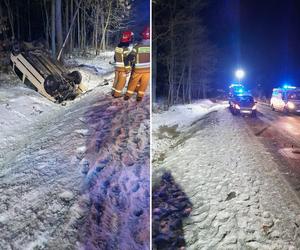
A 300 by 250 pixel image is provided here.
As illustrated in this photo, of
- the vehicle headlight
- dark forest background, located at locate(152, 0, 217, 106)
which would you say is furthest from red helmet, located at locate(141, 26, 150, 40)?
the vehicle headlight

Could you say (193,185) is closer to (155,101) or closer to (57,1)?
(155,101)

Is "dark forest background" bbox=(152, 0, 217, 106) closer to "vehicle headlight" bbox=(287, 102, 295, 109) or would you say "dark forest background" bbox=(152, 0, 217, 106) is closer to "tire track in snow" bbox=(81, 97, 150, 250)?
"tire track in snow" bbox=(81, 97, 150, 250)

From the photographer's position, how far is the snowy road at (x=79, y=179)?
73.3 inches

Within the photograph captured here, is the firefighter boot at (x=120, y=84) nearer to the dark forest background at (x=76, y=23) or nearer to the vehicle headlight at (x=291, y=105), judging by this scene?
the dark forest background at (x=76, y=23)

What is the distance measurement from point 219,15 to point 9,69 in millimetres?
1619

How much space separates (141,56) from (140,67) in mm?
86

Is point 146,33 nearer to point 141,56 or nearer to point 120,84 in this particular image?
point 141,56

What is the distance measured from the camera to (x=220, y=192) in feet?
6.76

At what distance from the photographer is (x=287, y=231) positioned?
1.84 m

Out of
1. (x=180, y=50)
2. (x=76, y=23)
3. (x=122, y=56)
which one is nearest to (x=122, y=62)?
(x=122, y=56)

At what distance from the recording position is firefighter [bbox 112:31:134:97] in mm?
2572

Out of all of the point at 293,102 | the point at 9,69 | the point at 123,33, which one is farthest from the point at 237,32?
the point at 9,69

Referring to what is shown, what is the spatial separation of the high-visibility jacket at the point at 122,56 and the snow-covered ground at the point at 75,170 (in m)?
0.14

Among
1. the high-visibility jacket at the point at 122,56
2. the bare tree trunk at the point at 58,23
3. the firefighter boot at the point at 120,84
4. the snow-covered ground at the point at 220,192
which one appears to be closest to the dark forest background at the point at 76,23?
the bare tree trunk at the point at 58,23
